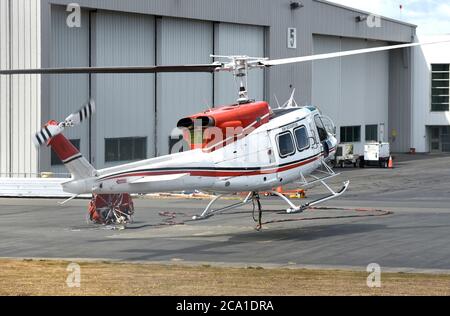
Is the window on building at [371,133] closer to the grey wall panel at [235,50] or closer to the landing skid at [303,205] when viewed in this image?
the grey wall panel at [235,50]

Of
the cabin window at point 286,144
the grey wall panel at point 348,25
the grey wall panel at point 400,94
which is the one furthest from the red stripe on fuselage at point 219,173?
the grey wall panel at point 400,94

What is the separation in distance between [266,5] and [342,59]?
1252 cm

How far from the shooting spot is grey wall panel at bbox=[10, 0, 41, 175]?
38594 millimetres

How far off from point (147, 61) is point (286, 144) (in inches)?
936

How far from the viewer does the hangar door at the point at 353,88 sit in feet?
200

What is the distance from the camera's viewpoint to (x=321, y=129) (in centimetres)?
2377

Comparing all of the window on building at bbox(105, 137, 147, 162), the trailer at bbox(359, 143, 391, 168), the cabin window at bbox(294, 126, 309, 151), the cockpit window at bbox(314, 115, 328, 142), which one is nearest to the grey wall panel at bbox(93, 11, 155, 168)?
the window on building at bbox(105, 137, 147, 162)

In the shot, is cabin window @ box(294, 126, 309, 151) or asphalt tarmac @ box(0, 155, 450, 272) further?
cabin window @ box(294, 126, 309, 151)

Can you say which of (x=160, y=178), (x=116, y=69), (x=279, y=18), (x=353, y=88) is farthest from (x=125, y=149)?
(x=353, y=88)

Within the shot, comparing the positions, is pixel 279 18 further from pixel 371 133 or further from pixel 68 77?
pixel 371 133

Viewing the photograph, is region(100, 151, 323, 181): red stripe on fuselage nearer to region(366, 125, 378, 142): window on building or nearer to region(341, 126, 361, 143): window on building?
region(341, 126, 361, 143): window on building

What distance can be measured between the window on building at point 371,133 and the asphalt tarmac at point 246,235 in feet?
115

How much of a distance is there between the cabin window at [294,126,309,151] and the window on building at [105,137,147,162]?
21.9 meters
